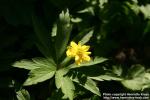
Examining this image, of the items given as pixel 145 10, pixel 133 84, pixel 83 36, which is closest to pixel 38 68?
pixel 83 36

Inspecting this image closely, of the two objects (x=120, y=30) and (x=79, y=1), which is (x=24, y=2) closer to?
(x=79, y=1)

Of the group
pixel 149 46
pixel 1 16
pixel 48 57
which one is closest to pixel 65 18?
pixel 48 57

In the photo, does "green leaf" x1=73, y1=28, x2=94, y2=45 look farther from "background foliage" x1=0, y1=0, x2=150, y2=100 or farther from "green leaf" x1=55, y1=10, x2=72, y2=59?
"green leaf" x1=55, y1=10, x2=72, y2=59

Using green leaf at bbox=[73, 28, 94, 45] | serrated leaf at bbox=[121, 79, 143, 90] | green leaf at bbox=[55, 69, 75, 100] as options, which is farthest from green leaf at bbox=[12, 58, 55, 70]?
serrated leaf at bbox=[121, 79, 143, 90]

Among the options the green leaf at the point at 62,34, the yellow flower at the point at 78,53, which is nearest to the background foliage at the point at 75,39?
the green leaf at the point at 62,34

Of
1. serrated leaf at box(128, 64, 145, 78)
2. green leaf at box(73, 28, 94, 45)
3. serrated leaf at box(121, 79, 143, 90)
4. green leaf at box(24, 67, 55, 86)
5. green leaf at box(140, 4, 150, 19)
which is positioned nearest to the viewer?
green leaf at box(24, 67, 55, 86)

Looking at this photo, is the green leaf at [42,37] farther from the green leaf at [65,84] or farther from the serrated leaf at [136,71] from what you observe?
the serrated leaf at [136,71]
